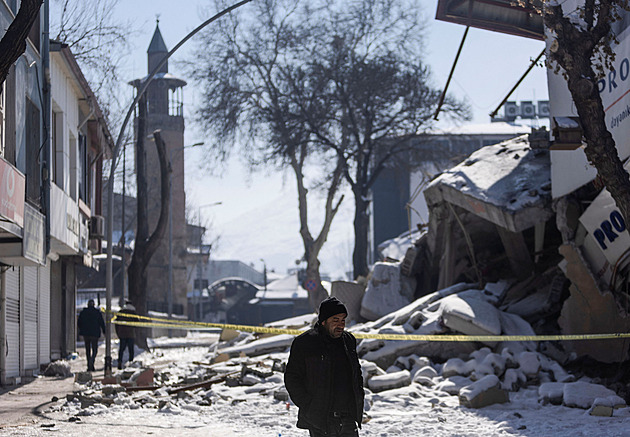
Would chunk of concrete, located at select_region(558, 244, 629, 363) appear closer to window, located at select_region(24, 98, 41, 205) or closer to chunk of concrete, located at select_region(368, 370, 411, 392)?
chunk of concrete, located at select_region(368, 370, 411, 392)

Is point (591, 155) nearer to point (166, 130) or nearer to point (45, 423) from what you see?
point (45, 423)

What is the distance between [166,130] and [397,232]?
2387cm

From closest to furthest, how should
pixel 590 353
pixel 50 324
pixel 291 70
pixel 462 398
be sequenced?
pixel 462 398, pixel 590 353, pixel 50 324, pixel 291 70

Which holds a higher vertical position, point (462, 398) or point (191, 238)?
point (191, 238)

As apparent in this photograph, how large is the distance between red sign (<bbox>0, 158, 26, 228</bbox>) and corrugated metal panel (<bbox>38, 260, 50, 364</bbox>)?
7394mm

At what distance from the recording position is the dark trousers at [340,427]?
6.07m

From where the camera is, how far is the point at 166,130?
2773 inches

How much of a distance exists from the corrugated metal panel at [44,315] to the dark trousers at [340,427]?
16383 millimetres

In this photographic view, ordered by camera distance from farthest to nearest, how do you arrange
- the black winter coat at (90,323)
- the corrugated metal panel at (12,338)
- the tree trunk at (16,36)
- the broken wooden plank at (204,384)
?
1. the black winter coat at (90,323)
2. the corrugated metal panel at (12,338)
3. the broken wooden plank at (204,384)
4. the tree trunk at (16,36)

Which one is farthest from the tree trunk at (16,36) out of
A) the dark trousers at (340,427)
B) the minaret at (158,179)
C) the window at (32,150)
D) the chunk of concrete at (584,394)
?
the minaret at (158,179)

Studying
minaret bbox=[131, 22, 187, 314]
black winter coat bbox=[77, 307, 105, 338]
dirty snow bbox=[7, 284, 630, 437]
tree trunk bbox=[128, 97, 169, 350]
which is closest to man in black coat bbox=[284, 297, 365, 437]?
dirty snow bbox=[7, 284, 630, 437]

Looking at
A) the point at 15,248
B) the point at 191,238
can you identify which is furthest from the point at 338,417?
the point at 191,238

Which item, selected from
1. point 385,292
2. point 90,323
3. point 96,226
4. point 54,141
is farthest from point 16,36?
point 96,226

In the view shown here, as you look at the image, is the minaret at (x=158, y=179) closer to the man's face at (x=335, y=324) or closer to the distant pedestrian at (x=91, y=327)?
the distant pedestrian at (x=91, y=327)
